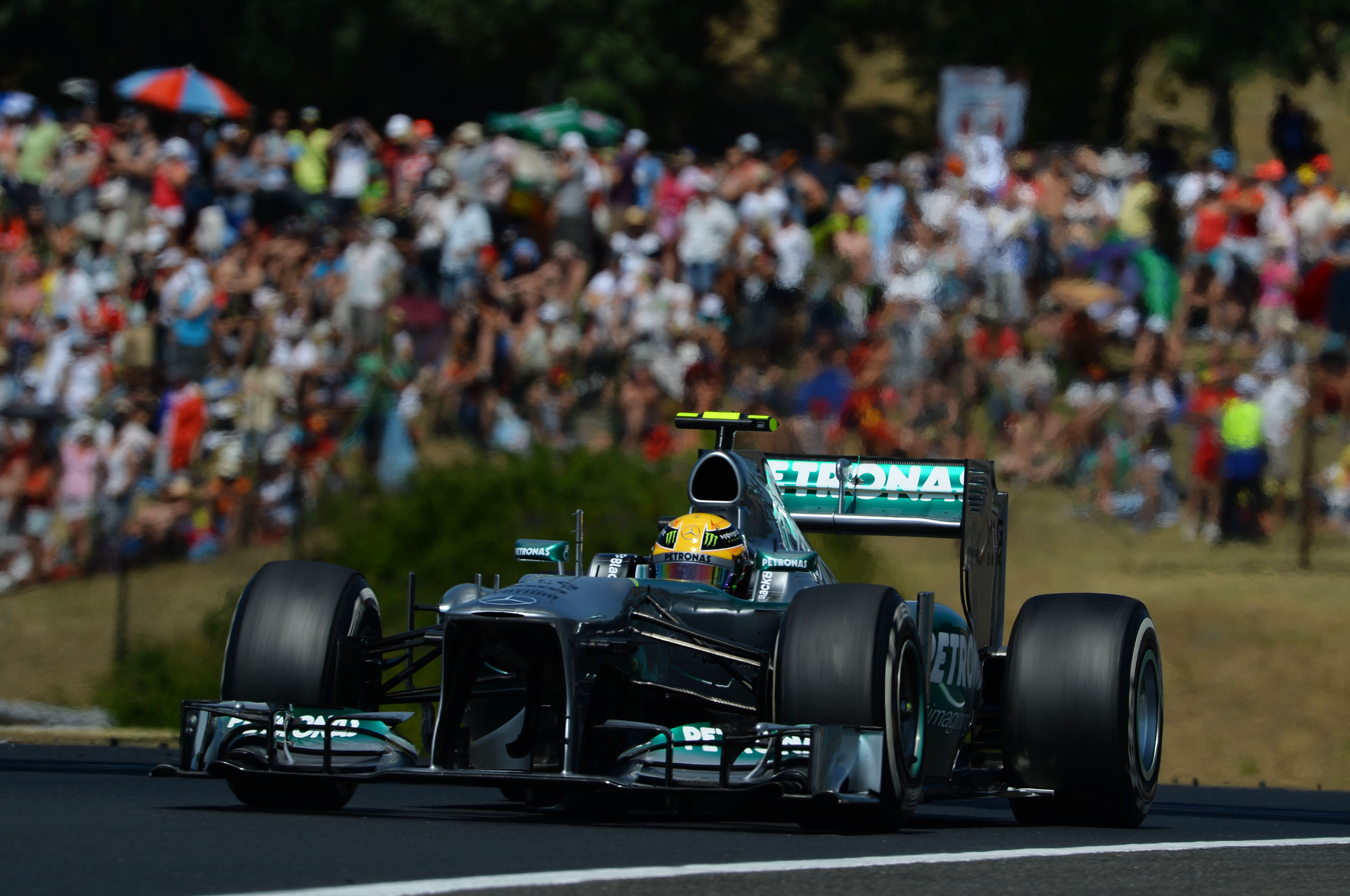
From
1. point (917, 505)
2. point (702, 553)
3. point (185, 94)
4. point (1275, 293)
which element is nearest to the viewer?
point (702, 553)

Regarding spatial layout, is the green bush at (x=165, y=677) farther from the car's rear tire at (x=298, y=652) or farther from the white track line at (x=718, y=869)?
the white track line at (x=718, y=869)

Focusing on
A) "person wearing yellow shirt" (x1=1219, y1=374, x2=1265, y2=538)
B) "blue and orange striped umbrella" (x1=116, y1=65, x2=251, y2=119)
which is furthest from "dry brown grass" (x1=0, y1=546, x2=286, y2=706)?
"person wearing yellow shirt" (x1=1219, y1=374, x2=1265, y2=538)

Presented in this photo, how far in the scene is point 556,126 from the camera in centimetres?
2388

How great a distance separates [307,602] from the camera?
8438mm

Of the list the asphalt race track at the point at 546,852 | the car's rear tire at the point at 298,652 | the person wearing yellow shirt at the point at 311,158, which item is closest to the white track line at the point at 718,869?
the asphalt race track at the point at 546,852

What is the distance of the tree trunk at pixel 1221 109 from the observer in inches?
1182

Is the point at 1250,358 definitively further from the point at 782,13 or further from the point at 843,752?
the point at 782,13

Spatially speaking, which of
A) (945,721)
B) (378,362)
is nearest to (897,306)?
(378,362)

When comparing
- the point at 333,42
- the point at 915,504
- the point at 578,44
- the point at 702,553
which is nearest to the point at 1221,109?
the point at 578,44

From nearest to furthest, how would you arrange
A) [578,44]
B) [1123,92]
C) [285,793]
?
[285,793]
[1123,92]
[578,44]

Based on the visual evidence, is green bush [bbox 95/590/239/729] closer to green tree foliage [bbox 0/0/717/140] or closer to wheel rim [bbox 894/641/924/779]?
wheel rim [bbox 894/641/924/779]

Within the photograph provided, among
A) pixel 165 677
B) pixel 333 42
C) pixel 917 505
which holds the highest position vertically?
pixel 333 42

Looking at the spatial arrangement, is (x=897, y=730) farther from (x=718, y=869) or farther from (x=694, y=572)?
(x=718, y=869)

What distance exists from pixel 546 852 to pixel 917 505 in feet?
13.1
